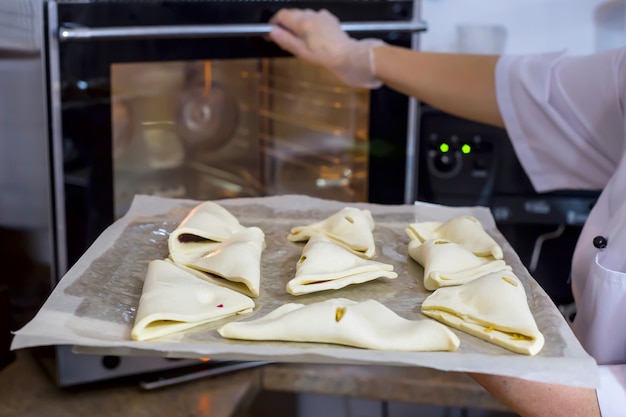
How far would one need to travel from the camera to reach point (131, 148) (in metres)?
1.26

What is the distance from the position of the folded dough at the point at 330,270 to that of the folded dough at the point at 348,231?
0.12 feet

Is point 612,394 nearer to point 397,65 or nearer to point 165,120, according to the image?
point 397,65

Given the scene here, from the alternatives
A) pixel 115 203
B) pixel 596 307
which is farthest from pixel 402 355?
pixel 115 203

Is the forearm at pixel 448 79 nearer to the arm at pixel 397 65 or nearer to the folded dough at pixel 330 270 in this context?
the arm at pixel 397 65

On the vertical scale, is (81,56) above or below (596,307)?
above

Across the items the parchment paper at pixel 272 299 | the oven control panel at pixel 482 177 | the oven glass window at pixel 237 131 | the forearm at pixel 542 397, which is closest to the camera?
the parchment paper at pixel 272 299

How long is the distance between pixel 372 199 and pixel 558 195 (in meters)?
0.34

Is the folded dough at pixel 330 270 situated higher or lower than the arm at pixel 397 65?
lower

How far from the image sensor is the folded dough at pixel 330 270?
837 millimetres

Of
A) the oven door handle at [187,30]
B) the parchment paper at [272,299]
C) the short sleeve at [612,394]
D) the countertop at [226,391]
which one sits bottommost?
the countertop at [226,391]

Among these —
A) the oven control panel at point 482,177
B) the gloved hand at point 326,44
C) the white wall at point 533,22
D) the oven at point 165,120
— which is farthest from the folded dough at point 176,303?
the white wall at point 533,22

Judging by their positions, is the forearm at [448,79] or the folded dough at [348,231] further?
the forearm at [448,79]

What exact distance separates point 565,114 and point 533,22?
0.42 m

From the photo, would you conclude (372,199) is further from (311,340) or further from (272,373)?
(311,340)
